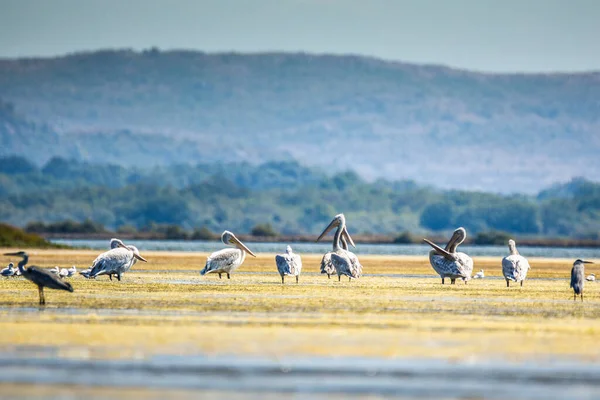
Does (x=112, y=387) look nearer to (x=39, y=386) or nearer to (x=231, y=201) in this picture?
(x=39, y=386)

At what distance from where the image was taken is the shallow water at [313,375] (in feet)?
Result: 46.5

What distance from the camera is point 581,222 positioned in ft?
466

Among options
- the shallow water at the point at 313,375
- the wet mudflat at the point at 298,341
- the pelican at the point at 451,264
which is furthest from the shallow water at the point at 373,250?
the shallow water at the point at 313,375

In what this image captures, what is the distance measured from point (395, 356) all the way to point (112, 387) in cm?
403

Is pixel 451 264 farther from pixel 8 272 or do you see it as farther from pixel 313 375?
pixel 313 375

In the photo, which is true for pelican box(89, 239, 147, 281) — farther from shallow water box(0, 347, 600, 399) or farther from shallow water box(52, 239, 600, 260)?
shallow water box(52, 239, 600, 260)

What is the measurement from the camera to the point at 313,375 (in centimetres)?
1512

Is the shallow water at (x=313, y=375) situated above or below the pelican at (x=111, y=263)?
below

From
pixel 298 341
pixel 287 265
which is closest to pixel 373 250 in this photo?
pixel 287 265

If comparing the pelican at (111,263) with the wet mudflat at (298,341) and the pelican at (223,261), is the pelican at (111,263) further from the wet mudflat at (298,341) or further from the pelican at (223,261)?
the wet mudflat at (298,341)

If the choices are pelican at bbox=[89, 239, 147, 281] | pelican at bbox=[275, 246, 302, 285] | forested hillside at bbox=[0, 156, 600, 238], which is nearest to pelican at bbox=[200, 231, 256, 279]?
pelican at bbox=[275, 246, 302, 285]

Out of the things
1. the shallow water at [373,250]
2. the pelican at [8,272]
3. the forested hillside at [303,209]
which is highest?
the forested hillside at [303,209]

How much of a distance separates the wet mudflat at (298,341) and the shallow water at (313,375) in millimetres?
22

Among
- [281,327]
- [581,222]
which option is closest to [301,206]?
[581,222]
